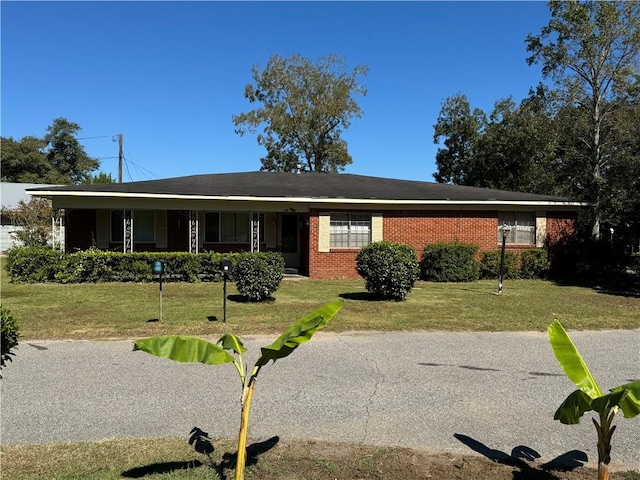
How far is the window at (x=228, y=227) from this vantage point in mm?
19797

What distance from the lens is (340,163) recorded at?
1673 inches

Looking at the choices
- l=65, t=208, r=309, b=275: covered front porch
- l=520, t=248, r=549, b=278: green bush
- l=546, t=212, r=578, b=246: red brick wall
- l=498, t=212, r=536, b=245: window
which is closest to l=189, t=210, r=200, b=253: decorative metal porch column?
l=65, t=208, r=309, b=275: covered front porch

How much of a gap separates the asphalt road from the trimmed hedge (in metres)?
8.32

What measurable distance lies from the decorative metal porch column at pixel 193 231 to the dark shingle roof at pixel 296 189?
2.90 ft

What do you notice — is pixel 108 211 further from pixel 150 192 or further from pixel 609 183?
pixel 609 183

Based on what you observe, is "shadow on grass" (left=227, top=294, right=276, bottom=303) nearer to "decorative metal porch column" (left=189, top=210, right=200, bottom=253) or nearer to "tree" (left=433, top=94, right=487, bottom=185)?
"decorative metal porch column" (left=189, top=210, right=200, bottom=253)

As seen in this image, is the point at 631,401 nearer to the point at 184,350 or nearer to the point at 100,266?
the point at 184,350

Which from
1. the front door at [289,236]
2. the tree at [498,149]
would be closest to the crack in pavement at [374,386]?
the front door at [289,236]

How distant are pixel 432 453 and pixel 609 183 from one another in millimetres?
17280

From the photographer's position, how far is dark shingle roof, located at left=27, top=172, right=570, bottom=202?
680 inches

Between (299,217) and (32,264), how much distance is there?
9.49 m

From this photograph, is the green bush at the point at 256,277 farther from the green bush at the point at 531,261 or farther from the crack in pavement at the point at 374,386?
the green bush at the point at 531,261

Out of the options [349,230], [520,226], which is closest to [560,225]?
[520,226]

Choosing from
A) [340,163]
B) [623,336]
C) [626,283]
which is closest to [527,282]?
[626,283]
